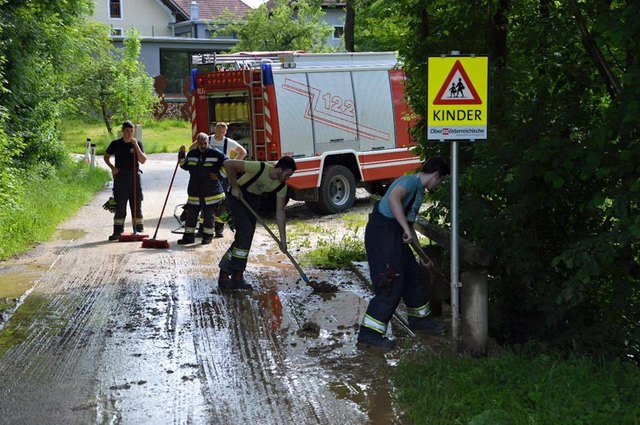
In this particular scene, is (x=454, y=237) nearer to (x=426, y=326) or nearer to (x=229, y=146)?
(x=426, y=326)

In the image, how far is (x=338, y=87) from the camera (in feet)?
52.4

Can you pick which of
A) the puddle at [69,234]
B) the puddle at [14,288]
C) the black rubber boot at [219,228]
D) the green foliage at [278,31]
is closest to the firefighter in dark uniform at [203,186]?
the black rubber boot at [219,228]

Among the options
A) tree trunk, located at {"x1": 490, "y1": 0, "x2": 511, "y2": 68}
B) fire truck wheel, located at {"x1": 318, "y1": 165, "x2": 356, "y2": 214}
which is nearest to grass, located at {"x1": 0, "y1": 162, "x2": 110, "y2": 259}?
fire truck wheel, located at {"x1": 318, "y1": 165, "x2": 356, "y2": 214}

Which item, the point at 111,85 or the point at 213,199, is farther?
the point at 111,85

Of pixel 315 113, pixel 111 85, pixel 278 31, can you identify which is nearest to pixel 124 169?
pixel 315 113

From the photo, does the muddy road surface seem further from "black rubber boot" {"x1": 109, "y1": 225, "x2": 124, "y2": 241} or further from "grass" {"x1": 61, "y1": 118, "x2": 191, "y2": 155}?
"grass" {"x1": 61, "y1": 118, "x2": 191, "y2": 155}

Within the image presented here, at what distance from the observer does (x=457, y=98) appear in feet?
21.8

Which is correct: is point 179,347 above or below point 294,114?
below

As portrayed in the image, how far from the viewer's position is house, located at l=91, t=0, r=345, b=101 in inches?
1864

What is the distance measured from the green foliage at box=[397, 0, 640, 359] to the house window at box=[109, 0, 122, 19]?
157 ft

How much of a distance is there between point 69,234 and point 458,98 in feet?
28.5

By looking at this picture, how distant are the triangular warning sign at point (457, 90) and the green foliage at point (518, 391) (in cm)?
191

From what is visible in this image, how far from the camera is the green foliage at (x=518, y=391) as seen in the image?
527cm

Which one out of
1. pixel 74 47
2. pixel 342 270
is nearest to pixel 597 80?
pixel 342 270
